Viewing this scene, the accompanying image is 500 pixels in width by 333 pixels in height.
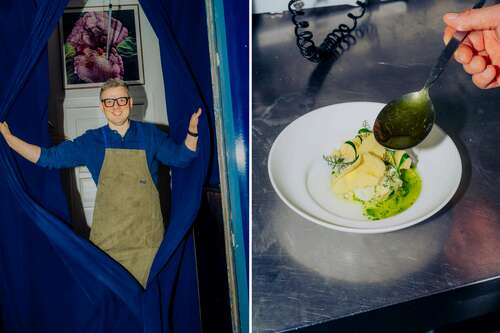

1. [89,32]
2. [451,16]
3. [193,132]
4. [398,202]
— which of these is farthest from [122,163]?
[451,16]

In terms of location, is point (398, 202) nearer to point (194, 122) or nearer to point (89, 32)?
point (194, 122)

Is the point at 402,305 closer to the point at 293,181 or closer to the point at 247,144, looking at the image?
the point at 293,181

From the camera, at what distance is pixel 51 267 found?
1.17 m

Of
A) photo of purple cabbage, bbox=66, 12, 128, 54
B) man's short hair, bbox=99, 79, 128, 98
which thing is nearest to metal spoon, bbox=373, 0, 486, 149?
man's short hair, bbox=99, 79, 128, 98

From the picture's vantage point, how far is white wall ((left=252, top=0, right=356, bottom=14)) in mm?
1042

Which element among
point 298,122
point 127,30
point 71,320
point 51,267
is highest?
point 127,30

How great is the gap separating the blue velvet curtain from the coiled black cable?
0.65 ft

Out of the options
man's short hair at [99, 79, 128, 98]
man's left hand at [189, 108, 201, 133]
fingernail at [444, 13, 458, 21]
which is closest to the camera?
fingernail at [444, 13, 458, 21]

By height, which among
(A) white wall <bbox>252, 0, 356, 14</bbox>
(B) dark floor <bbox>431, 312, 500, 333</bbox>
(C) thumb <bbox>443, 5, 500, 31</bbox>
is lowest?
(B) dark floor <bbox>431, 312, 500, 333</bbox>

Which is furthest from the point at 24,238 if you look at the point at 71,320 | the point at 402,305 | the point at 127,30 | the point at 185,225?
the point at 402,305

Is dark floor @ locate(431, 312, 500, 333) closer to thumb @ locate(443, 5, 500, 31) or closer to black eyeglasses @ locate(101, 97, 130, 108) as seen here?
thumb @ locate(443, 5, 500, 31)

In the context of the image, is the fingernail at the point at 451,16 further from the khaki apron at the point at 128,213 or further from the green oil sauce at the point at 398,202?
the khaki apron at the point at 128,213

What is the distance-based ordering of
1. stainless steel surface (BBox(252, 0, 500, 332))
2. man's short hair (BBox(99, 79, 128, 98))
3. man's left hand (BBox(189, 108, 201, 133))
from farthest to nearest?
man's left hand (BBox(189, 108, 201, 133)) → man's short hair (BBox(99, 79, 128, 98)) → stainless steel surface (BBox(252, 0, 500, 332))

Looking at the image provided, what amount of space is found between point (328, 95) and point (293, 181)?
0.23 metres
